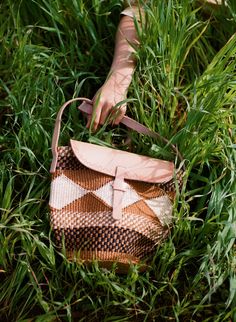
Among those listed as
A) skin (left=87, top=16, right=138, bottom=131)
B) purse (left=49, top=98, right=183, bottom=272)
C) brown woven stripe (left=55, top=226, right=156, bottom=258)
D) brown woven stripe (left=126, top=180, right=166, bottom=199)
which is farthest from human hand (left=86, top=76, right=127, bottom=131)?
brown woven stripe (left=55, top=226, right=156, bottom=258)

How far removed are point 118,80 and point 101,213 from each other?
454 millimetres

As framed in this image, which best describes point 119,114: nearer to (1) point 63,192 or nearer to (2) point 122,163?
(2) point 122,163

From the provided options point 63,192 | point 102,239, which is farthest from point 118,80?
point 102,239

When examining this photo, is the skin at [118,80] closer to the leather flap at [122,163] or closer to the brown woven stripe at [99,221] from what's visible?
the leather flap at [122,163]

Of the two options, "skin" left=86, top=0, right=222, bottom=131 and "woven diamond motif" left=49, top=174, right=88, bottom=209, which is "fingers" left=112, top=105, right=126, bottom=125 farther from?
"woven diamond motif" left=49, top=174, right=88, bottom=209

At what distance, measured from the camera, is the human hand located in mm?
2027

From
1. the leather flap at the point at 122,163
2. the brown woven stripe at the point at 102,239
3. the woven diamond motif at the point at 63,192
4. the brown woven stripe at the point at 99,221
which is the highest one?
the leather flap at the point at 122,163

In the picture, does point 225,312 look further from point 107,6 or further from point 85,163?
point 107,6

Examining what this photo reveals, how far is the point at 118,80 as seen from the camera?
210cm

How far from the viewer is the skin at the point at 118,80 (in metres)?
2.04

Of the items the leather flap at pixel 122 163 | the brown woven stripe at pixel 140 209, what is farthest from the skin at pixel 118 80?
the brown woven stripe at pixel 140 209

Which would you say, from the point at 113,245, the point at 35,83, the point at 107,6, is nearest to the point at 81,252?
the point at 113,245

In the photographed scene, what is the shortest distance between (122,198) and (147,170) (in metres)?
0.12

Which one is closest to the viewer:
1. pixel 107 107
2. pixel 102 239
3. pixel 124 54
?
pixel 102 239
